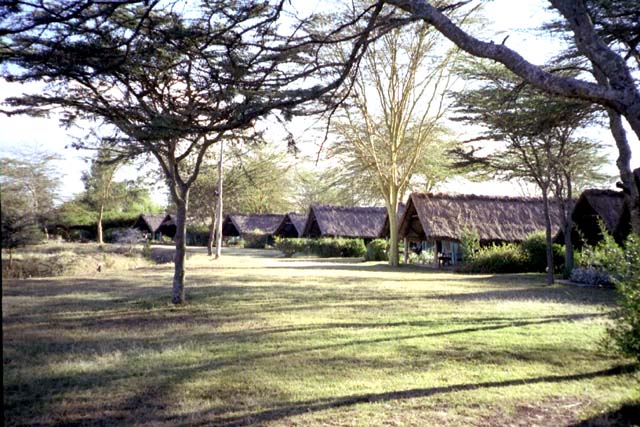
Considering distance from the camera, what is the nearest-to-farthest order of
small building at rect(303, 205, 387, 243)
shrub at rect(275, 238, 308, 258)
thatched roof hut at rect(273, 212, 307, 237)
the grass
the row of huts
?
1. the grass
2. the row of huts
3. shrub at rect(275, 238, 308, 258)
4. small building at rect(303, 205, 387, 243)
5. thatched roof hut at rect(273, 212, 307, 237)

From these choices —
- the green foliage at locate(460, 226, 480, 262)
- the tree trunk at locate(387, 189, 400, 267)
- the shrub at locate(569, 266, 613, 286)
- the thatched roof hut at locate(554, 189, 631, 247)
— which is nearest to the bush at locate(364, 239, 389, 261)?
the tree trunk at locate(387, 189, 400, 267)

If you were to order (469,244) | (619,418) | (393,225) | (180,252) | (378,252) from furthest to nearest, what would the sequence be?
1. (378,252)
2. (393,225)
3. (469,244)
4. (180,252)
5. (619,418)

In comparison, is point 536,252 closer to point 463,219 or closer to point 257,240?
point 463,219

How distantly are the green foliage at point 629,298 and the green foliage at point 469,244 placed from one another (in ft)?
53.2

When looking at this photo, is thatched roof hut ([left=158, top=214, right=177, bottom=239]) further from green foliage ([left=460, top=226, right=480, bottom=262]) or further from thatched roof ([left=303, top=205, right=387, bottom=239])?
green foliage ([left=460, top=226, right=480, bottom=262])

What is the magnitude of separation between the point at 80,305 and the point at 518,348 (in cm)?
847

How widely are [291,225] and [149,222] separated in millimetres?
16336

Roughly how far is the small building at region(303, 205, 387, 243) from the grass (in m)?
25.3

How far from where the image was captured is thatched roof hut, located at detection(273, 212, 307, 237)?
42.4 meters

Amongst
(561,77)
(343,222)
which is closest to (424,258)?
(343,222)

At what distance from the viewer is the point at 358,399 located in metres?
4.84

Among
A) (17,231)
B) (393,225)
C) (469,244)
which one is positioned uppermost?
(393,225)

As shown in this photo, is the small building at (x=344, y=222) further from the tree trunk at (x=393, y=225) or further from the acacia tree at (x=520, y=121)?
the acacia tree at (x=520, y=121)

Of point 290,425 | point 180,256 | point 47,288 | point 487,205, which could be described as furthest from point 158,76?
point 487,205
